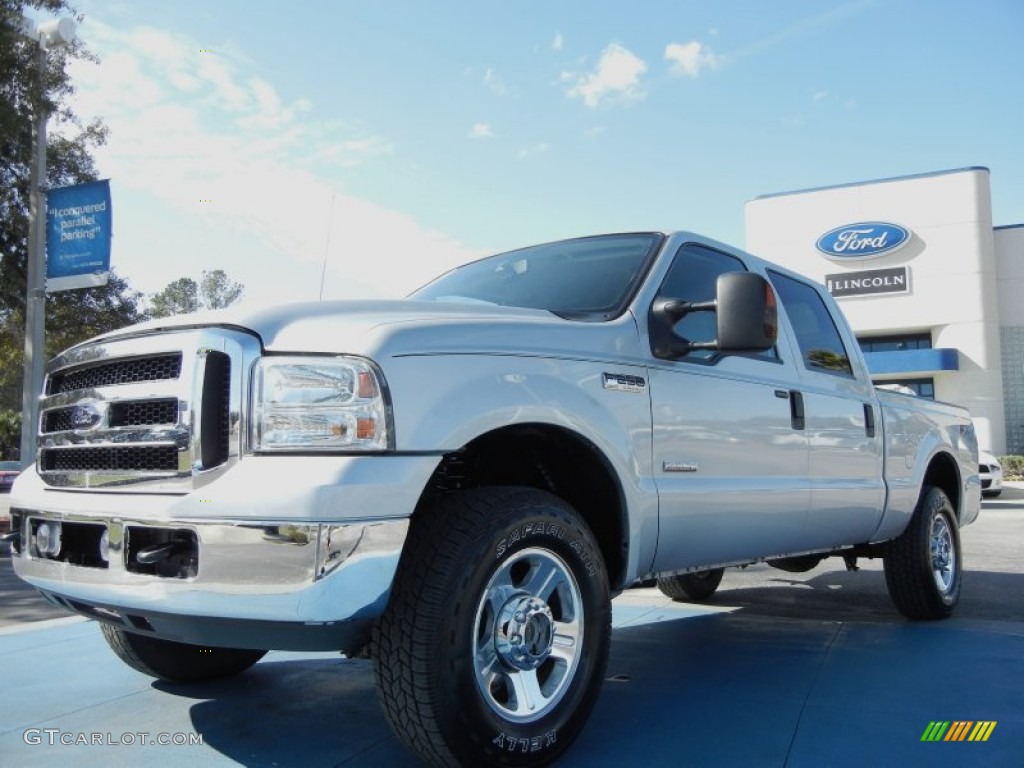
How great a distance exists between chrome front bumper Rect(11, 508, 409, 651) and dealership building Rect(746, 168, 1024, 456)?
30987 mm

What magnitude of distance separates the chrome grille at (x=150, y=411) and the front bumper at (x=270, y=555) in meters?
0.11

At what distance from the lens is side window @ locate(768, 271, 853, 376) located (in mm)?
4691

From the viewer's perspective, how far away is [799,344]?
4.59 metres

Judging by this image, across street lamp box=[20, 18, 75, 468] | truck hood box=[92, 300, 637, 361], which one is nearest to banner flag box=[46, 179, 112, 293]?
street lamp box=[20, 18, 75, 468]

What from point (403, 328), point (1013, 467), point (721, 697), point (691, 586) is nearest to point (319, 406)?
point (403, 328)

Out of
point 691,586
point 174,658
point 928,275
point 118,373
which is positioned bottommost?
point 691,586

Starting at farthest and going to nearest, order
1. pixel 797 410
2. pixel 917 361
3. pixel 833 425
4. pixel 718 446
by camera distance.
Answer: pixel 917 361, pixel 833 425, pixel 797 410, pixel 718 446

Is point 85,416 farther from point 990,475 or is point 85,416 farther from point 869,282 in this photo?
point 869,282

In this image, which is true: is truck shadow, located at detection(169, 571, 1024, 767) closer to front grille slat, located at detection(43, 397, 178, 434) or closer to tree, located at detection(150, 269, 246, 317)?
front grille slat, located at detection(43, 397, 178, 434)

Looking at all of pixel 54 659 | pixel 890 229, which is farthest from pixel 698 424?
pixel 890 229

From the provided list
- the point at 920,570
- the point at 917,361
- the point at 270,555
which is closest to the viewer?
the point at 270,555

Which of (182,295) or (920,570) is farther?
(182,295)

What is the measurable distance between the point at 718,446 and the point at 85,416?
2.34 meters

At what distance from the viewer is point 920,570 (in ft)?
17.6
